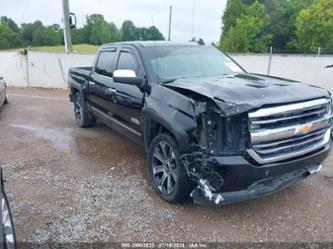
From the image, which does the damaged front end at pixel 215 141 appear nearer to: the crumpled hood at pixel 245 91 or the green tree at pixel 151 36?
the crumpled hood at pixel 245 91

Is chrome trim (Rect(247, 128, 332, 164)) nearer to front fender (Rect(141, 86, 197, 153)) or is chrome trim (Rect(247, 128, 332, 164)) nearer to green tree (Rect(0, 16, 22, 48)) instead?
front fender (Rect(141, 86, 197, 153))

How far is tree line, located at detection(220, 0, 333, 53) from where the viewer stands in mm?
56500

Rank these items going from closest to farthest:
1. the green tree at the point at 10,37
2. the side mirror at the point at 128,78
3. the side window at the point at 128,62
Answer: the side mirror at the point at 128,78, the side window at the point at 128,62, the green tree at the point at 10,37

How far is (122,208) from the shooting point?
385 centimetres

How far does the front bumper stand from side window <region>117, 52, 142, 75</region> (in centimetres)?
199

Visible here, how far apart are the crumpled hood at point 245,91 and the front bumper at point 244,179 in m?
0.50

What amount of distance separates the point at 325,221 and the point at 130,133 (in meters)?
2.78

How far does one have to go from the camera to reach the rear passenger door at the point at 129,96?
4473mm

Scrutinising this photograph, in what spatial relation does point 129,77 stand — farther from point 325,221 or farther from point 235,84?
point 325,221

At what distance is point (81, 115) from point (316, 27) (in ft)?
191

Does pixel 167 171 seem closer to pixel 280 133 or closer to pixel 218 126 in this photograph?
pixel 218 126

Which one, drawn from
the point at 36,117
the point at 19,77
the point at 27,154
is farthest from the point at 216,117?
the point at 19,77

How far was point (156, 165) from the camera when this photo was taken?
4137mm

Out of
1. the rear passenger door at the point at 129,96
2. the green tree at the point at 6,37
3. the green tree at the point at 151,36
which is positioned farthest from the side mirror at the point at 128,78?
the green tree at the point at 6,37
